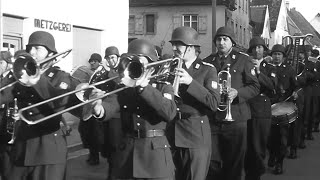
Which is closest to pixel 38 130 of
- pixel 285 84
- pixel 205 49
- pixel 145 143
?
pixel 145 143

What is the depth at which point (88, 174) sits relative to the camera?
30.6 ft

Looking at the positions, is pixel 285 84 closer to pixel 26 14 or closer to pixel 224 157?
pixel 224 157

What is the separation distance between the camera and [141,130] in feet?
15.9

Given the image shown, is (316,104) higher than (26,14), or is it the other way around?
(26,14)

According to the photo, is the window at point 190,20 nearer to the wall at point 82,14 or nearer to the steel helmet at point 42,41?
the wall at point 82,14

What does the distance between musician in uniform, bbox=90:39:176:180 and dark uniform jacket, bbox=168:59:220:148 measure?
1038 millimetres

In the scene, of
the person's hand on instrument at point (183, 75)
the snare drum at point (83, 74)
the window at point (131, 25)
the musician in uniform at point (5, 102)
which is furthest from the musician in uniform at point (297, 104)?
the window at point (131, 25)

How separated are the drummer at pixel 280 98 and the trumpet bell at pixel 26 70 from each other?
17.6 feet

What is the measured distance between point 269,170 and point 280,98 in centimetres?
128

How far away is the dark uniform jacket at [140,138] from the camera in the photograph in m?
4.77

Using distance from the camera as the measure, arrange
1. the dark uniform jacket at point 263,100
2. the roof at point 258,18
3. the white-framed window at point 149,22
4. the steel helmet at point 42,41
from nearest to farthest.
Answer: the steel helmet at point 42,41
the dark uniform jacket at point 263,100
the white-framed window at point 149,22
the roof at point 258,18

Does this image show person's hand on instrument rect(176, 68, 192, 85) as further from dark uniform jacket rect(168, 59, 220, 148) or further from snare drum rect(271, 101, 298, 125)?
snare drum rect(271, 101, 298, 125)

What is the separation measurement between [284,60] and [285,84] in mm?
828

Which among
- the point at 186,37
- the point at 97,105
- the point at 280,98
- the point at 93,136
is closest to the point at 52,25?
the point at 93,136
